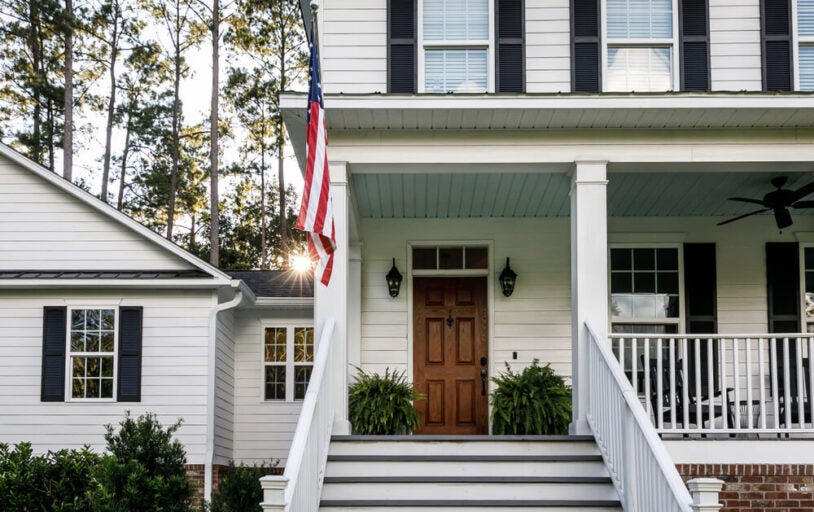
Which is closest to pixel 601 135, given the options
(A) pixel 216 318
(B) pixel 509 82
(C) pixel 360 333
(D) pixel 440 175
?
(B) pixel 509 82

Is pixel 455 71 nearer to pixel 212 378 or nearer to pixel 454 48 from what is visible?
pixel 454 48

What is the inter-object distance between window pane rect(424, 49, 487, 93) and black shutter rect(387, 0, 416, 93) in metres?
0.15

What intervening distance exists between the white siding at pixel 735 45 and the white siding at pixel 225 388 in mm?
7940

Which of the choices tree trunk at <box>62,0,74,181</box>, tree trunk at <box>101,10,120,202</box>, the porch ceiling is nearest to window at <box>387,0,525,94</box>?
the porch ceiling

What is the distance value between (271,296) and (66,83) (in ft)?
38.5

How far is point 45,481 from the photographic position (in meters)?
11.2

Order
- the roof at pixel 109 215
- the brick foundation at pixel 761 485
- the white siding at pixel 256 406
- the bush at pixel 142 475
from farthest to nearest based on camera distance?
the white siding at pixel 256 406 < the roof at pixel 109 215 < the bush at pixel 142 475 < the brick foundation at pixel 761 485

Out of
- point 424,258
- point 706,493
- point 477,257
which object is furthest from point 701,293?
point 706,493

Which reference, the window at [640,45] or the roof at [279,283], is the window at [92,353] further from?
the window at [640,45]

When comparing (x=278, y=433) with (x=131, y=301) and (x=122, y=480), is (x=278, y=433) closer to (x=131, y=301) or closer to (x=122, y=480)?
(x=131, y=301)

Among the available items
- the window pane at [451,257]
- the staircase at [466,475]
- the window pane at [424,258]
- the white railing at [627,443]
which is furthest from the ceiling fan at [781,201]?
the staircase at [466,475]

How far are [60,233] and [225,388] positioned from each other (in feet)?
10.5

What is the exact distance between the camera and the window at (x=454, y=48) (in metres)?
8.97

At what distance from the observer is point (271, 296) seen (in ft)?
50.5
